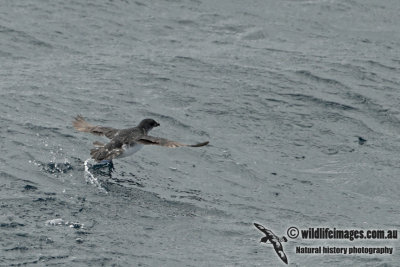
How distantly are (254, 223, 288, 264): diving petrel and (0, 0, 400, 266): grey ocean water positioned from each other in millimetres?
166

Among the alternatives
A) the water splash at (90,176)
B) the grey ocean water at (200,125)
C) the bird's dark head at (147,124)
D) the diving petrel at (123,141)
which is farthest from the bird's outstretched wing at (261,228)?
the bird's dark head at (147,124)

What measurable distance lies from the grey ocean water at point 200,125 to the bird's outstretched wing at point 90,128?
352 mm

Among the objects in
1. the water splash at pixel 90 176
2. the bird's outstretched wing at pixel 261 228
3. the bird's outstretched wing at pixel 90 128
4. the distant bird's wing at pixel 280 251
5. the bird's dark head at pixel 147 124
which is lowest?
the distant bird's wing at pixel 280 251

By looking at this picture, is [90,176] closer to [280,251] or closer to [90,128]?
[90,128]

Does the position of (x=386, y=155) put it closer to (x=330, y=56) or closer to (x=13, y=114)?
(x=330, y=56)

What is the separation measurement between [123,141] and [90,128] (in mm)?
1458

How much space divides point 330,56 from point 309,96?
12.8ft

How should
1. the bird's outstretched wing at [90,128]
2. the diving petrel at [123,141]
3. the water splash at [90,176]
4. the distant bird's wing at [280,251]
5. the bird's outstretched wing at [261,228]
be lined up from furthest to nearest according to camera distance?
the bird's outstretched wing at [90,128]
the diving petrel at [123,141]
the water splash at [90,176]
the bird's outstretched wing at [261,228]
the distant bird's wing at [280,251]

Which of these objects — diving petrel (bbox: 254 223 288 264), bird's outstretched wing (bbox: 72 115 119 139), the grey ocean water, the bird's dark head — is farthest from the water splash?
diving petrel (bbox: 254 223 288 264)

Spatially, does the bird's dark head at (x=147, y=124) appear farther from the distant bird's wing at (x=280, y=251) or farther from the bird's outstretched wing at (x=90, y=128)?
the distant bird's wing at (x=280, y=251)

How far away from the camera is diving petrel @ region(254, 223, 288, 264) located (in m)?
14.1

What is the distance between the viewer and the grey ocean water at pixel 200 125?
14.4 metres

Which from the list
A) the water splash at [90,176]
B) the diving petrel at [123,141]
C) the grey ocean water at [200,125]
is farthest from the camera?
the diving petrel at [123,141]

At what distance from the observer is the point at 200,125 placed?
20.1 metres
